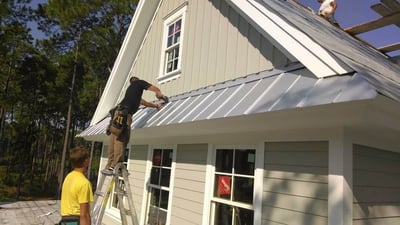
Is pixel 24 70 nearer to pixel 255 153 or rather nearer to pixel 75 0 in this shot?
pixel 75 0

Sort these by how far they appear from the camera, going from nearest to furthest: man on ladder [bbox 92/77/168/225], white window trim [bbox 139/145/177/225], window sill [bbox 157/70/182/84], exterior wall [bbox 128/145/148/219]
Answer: man on ladder [bbox 92/77/168/225] < white window trim [bbox 139/145/177/225] < window sill [bbox 157/70/182/84] < exterior wall [bbox 128/145/148/219]

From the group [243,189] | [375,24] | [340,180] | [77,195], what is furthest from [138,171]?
[375,24]

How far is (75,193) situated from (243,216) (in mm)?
2295

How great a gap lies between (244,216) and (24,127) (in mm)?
29380

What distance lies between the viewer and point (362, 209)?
3705mm

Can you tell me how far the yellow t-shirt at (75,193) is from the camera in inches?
150

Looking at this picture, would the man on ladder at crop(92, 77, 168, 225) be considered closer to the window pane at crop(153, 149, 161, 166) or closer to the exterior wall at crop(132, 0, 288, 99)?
the exterior wall at crop(132, 0, 288, 99)

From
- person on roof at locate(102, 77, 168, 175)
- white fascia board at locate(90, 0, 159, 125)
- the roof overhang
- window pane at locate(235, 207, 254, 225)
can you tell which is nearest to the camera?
the roof overhang

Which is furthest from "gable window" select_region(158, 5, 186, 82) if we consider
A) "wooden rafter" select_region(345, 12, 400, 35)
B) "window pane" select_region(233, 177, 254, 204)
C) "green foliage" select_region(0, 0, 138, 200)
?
"green foliage" select_region(0, 0, 138, 200)

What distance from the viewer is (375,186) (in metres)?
3.97

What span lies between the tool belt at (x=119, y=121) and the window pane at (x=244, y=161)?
1.82 metres

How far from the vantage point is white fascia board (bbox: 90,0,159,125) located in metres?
9.19

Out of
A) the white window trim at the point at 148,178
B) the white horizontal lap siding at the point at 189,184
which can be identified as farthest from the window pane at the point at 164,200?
the white horizontal lap siding at the point at 189,184

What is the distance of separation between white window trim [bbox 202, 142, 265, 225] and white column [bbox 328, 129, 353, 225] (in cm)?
105
